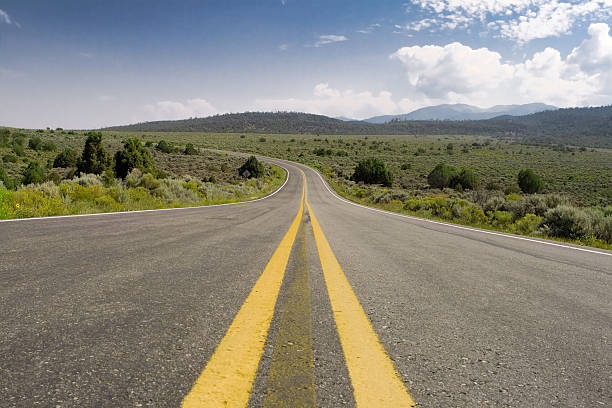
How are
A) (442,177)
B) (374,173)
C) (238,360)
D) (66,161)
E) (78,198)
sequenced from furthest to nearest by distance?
(374,173), (442,177), (66,161), (78,198), (238,360)

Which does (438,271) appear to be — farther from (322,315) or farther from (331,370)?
(331,370)

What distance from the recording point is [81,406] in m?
1.08

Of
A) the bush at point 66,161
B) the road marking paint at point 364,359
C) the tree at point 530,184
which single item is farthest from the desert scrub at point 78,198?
the tree at point 530,184

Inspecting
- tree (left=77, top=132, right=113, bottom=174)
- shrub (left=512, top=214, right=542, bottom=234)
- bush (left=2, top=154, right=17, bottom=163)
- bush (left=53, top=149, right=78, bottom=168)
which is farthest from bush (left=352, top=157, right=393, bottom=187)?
bush (left=2, top=154, right=17, bottom=163)

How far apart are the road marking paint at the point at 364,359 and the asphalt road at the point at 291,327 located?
0.04 meters

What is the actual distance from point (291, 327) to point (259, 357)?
373 millimetres

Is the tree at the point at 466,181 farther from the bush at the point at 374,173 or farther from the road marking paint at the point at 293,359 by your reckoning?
the road marking paint at the point at 293,359

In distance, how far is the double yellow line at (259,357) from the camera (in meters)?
1.20

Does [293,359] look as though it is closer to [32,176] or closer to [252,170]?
[32,176]

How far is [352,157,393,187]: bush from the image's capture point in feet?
158

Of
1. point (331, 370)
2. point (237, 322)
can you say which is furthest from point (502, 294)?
point (237, 322)

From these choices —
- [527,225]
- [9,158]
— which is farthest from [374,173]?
[9,158]

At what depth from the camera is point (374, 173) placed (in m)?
49.2

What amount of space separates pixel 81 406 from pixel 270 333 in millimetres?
866
